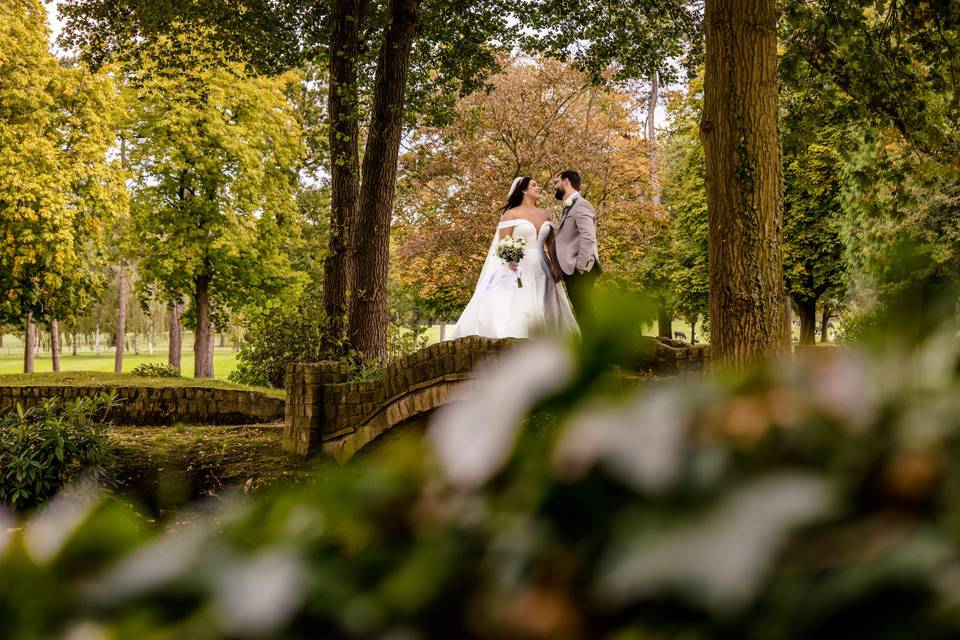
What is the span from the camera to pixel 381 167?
9.99 metres

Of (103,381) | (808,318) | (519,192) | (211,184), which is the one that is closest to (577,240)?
(519,192)

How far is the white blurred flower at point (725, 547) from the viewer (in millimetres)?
413

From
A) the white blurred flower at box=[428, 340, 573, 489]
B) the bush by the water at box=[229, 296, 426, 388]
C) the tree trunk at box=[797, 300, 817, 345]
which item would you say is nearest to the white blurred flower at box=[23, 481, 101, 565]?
the white blurred flower at box=[428, 340, 573, 489]

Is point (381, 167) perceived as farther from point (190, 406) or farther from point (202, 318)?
point (202, 318)

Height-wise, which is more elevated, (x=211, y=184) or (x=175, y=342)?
(x=211, y=184)

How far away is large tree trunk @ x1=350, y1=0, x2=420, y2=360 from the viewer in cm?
994

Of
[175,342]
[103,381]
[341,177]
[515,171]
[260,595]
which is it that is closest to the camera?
[260,595]

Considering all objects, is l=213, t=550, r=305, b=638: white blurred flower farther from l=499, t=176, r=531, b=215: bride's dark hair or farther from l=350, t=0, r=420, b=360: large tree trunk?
l=499, t=176, r=531, b=215: bride's dark hair

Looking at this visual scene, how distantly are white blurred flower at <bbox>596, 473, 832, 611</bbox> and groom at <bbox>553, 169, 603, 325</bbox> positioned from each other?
8.57 meters

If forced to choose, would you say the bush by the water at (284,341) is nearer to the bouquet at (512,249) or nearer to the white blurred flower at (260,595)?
the bouquet at (512,249)

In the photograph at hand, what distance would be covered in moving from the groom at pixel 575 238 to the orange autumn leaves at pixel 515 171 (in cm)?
1046

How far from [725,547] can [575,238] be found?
357 inches

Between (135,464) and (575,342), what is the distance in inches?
365

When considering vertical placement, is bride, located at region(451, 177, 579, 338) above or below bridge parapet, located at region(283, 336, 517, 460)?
above
